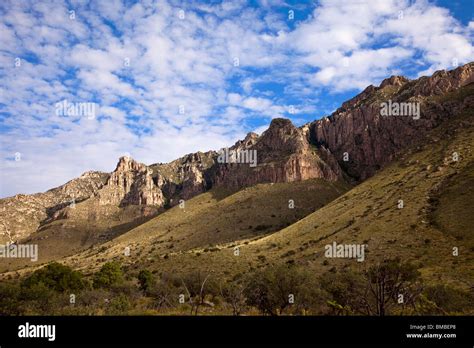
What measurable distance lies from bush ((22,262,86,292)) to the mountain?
102 ft

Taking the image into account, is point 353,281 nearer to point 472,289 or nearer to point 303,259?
point 472,289

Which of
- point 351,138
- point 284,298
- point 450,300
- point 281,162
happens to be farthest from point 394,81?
point 284,298

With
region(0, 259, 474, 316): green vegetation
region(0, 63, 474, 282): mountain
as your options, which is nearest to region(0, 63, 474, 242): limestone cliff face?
region(0, 63, 474, 282): mountain

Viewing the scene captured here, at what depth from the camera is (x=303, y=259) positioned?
60062 mm

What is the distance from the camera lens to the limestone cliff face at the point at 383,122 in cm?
11469

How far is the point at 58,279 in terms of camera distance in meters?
55.2

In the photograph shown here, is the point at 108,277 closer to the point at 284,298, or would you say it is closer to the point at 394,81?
the point at 284,298

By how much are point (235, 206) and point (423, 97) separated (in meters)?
70.9

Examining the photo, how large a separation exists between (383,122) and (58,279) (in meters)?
124

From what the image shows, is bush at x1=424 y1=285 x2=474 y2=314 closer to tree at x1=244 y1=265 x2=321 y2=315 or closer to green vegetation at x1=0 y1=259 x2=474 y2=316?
green vegetation at x1=0 y1=259 x2=474 y2=316

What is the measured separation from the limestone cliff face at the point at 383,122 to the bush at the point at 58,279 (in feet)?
310

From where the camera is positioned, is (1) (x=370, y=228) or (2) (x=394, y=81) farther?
(2) (x=394, y=81)

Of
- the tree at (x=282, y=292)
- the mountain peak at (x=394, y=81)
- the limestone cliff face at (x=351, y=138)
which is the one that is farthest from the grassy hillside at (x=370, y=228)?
the mountain peak at (x=394, y=81)
